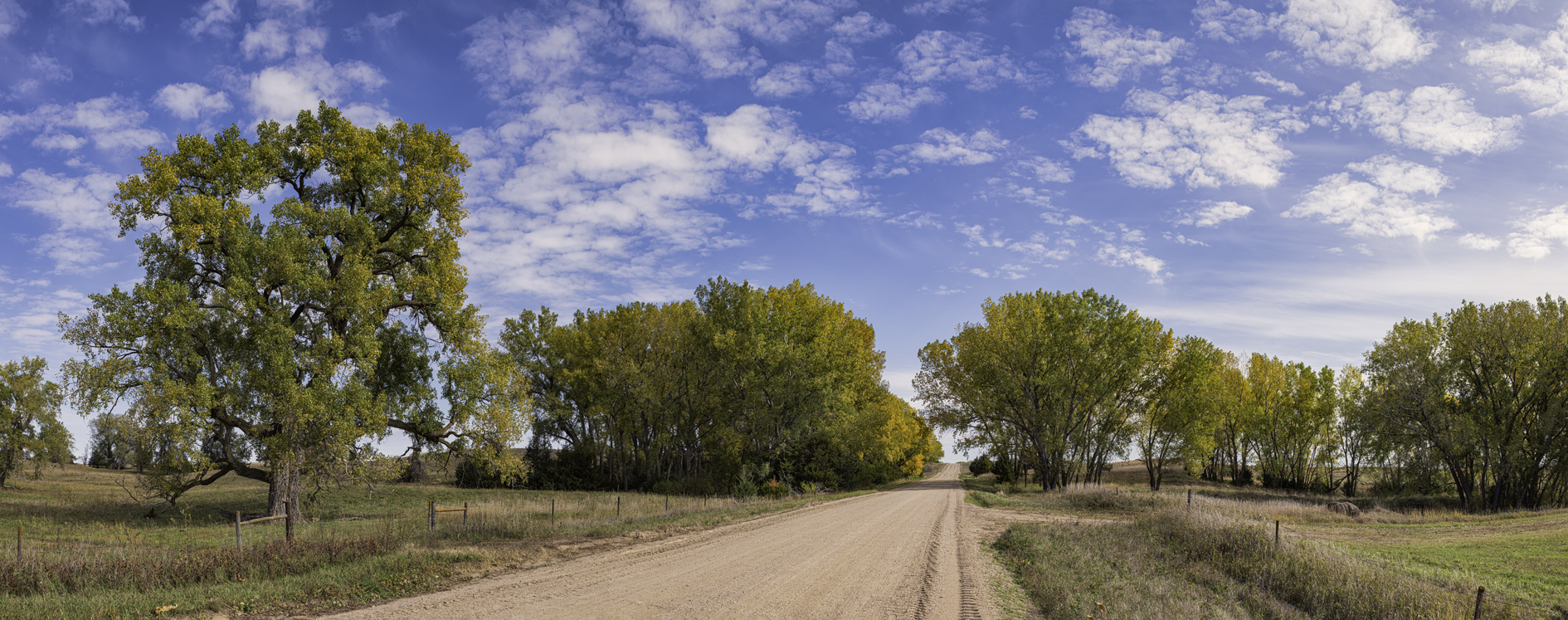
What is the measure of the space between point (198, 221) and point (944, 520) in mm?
28566

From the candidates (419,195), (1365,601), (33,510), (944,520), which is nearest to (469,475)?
(33,510)

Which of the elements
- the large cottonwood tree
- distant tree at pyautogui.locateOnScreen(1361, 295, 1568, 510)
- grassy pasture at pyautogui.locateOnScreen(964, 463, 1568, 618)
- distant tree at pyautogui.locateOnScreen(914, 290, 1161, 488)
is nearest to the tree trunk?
the large cottonwood tree

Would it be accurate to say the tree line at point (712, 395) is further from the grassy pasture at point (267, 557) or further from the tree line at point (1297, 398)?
the grassy pasture at point (267, 557)

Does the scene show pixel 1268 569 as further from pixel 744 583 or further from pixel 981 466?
pixel 981 466

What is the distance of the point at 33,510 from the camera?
85.0ft

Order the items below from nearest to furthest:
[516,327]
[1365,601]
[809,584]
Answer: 1. [809,584]
2. [1365,601]
3. [516,327]

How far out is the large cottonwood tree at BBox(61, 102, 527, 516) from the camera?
78.2ft

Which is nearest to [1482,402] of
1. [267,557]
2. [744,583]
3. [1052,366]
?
[1052,366]

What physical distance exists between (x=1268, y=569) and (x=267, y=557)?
20.9m

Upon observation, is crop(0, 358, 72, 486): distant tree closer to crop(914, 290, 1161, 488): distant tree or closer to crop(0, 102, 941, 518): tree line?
crop(0, 102, 941, 518): tree line

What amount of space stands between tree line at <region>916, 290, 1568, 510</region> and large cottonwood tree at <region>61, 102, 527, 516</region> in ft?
111

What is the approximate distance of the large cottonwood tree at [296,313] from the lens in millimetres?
23844

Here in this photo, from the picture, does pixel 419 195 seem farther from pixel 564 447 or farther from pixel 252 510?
pixel 564 447

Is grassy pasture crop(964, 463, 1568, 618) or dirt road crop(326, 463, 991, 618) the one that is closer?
dirt road crop(326, 463, 991, 618)
